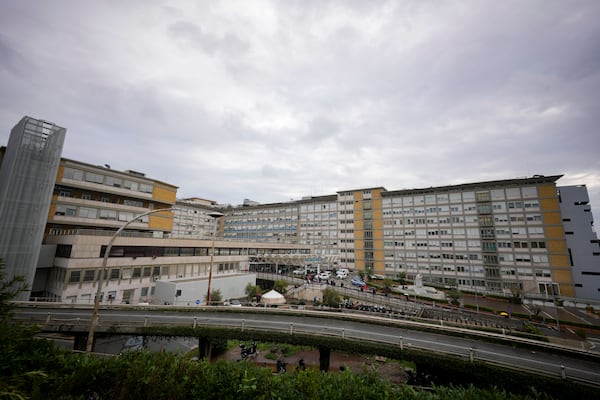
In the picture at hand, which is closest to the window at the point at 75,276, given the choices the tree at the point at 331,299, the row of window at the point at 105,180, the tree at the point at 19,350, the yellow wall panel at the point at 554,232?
the row of window at the point at 105,180

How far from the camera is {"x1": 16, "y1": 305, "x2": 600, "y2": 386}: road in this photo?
13.9 m

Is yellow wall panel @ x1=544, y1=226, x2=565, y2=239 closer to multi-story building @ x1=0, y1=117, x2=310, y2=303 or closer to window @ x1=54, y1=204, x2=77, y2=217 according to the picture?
multi-story building @ x1=0, y1=117, x2=310, y2=303

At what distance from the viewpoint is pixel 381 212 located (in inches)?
2734

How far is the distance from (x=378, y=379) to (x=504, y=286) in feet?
204

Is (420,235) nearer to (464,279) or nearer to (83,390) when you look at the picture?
(464,279)

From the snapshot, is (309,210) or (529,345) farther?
(309,210)

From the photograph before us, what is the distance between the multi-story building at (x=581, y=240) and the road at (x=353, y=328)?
5057 cm

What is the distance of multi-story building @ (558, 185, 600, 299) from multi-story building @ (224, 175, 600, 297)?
34.5 inches

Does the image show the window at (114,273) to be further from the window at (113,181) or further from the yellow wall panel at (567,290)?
the yellow wall panel at (567,290)

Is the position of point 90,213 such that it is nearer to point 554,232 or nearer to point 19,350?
point 19,350

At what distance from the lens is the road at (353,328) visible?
13.9m

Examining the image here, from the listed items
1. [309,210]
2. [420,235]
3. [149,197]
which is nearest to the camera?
[149,197]

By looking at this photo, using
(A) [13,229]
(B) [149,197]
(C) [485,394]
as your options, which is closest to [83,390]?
(C) [485,394]

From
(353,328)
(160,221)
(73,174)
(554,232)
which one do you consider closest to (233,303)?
(160,221)
